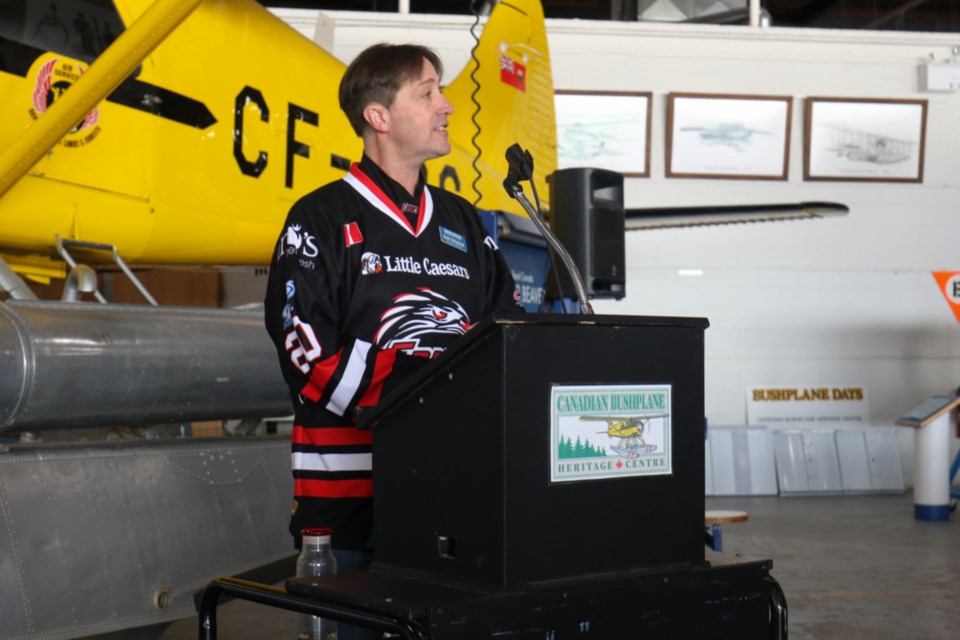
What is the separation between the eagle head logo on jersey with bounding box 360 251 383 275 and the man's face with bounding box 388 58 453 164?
0.23 m

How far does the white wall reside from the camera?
372 inches

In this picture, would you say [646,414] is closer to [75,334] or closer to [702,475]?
[702,475]

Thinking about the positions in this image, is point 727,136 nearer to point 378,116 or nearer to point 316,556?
point 378,116

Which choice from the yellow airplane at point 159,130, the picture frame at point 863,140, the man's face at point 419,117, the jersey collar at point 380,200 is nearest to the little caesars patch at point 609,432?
the jersey collar at point 380,200

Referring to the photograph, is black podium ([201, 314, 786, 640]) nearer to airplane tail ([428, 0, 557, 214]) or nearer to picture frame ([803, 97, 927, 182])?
airplane tail ([428, 0, 557, 214])

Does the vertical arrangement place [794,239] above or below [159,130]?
below

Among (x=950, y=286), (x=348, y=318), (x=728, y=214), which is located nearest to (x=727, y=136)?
(x=950, y=286)

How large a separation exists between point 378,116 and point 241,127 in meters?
2.81

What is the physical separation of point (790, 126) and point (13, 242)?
24.3 ft

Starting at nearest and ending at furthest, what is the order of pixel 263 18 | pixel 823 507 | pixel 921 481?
pixel 263 18 < pixel 921 481 < pixel 823 507

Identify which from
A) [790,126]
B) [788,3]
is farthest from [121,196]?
[788,3]

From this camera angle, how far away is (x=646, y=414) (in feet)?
4.74

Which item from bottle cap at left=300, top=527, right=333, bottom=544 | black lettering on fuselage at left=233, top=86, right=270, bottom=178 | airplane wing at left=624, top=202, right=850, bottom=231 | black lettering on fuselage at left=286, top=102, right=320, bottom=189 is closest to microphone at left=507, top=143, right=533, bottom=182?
bottle cap at left=300, top=527, right=333, bottom=544

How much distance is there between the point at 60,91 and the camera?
3734 mm
